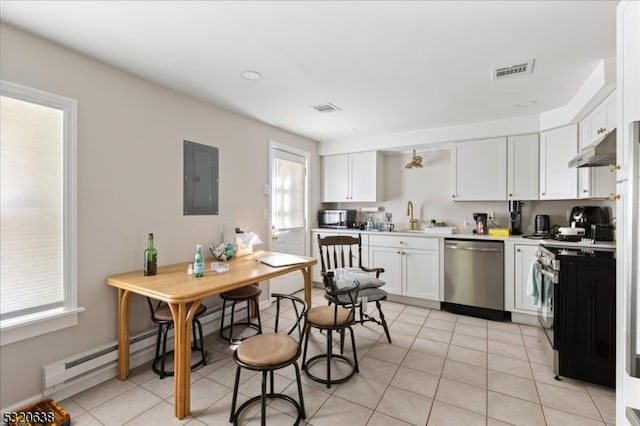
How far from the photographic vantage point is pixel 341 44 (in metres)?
2.01

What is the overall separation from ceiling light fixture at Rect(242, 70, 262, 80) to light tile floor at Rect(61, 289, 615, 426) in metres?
2.41

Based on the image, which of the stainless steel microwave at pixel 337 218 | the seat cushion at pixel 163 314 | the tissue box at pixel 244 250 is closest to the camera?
the seat cushion at pixel 163 314

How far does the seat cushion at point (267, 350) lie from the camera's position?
160 cm

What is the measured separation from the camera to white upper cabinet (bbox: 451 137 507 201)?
3.70m

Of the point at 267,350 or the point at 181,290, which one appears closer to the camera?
the point at 267,350

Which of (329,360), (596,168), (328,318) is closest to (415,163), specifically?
(596,168)

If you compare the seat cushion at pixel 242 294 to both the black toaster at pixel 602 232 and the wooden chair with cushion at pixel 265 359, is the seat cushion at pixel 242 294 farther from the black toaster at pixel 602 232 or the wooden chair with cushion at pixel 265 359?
the black toaster at pixel 602 232

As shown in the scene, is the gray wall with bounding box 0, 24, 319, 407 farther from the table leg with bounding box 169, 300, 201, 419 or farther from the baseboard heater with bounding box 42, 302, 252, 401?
the table leg with bounding box 169, 300, 201, 419

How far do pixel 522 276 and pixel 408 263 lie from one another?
1.26 metres

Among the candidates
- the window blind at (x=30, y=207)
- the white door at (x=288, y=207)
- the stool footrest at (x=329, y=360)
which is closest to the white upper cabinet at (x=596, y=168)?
the stool footrest at (x=329, y=360)

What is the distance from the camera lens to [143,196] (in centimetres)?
252

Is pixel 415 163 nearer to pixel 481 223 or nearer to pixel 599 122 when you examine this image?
pixel 481 223

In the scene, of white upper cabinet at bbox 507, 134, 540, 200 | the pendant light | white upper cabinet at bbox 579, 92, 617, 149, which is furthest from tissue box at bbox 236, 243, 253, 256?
white upper cabinet at bbox 579, 92, 617, 149

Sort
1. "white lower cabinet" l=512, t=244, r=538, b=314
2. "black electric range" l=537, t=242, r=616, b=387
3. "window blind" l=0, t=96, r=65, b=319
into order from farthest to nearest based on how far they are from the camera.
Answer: "white lower cabinet" l=512, t=244, r=538, b=314, "black electric range" l=537, t=242, r=616, b=387, "window blind" l=0, t=96, r=65, b=319
